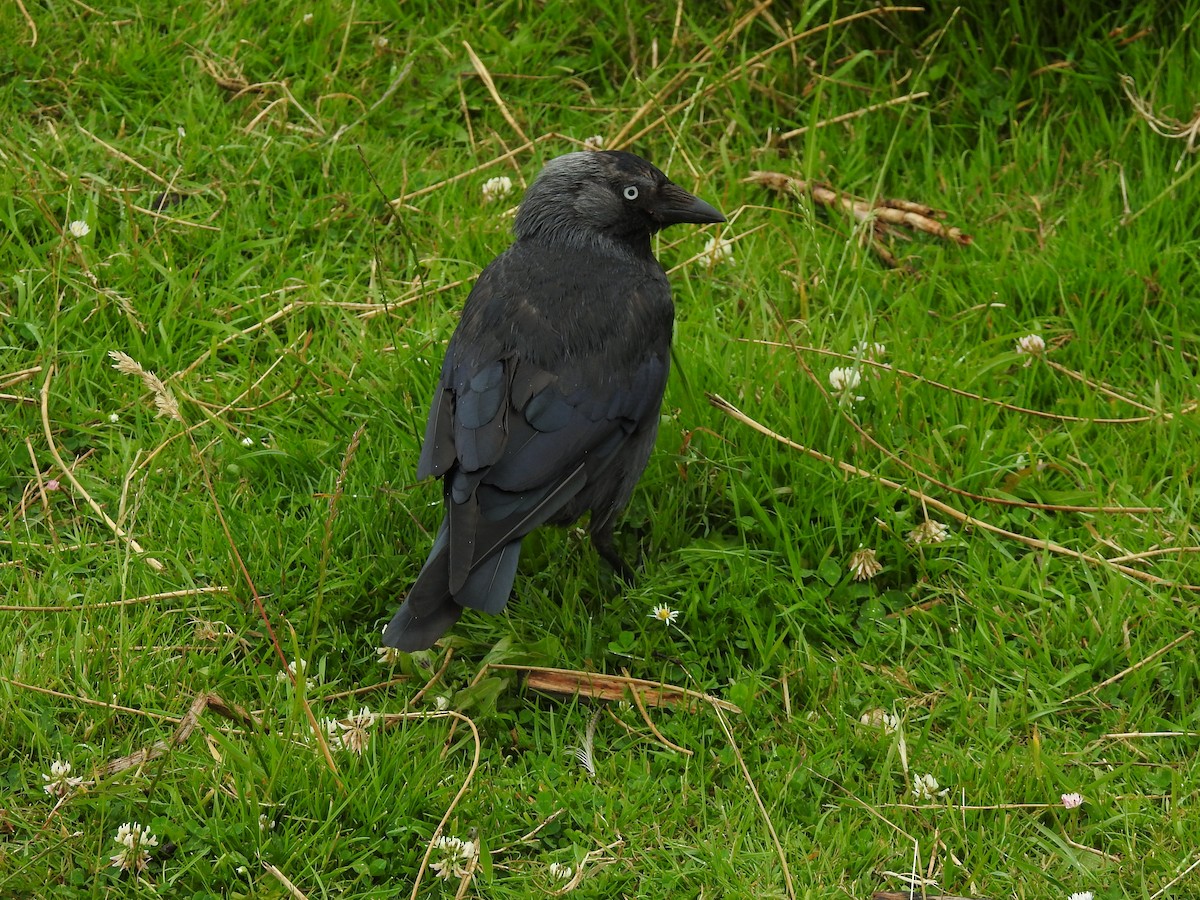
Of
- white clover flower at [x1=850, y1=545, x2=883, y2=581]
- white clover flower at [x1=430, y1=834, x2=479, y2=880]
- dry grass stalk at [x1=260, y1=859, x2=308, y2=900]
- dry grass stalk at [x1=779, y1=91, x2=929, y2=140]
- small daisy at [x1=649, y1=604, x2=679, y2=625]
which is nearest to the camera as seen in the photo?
dry grass stalk at [x1=260, y1=859, x2=308, y2=900]

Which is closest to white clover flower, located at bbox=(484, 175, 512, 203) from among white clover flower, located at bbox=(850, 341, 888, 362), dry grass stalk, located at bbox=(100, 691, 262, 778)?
white clover flower, located at bbox=(850, 341, 888, 362)

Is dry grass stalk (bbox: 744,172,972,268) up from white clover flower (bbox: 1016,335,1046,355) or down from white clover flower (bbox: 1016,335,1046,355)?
up

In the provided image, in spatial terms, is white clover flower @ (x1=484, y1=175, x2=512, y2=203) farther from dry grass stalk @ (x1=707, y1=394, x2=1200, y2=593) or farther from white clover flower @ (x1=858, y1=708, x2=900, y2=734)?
white clover flower @ (x1=858, y1=708, x2=900, y2=734)

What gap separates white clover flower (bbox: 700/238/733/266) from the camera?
4.95 metres

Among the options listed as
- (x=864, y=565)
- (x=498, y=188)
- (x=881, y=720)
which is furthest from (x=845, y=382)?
(x=498, y=188)

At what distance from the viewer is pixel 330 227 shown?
16.9 ft

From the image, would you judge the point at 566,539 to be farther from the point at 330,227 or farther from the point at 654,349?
the point at 330,227

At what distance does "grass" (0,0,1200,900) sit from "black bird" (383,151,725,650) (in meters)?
0.33

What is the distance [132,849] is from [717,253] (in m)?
2.91

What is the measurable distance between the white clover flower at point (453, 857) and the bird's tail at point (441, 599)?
516 millimetres

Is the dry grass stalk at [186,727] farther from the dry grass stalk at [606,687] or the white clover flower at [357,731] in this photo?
the dry grass stalk at [606,687]

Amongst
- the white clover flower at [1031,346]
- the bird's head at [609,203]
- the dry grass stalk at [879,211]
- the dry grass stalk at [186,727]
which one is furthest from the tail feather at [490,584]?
the dry grass stalk at [879,211]

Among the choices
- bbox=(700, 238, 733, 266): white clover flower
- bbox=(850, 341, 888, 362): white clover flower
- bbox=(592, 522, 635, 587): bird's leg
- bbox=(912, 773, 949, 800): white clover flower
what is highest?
bbox=(700, 238, 733, 266): white clover flower

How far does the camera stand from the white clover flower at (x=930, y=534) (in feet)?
13.2
